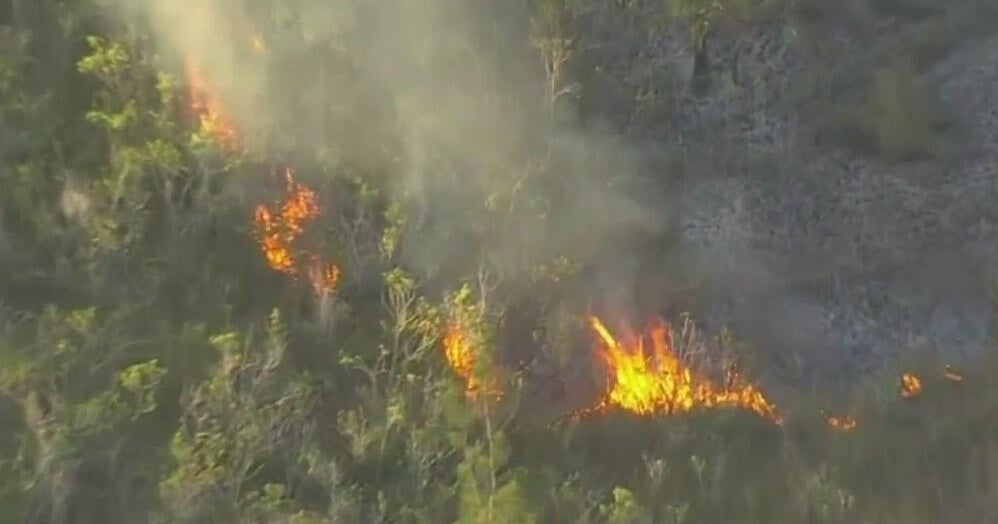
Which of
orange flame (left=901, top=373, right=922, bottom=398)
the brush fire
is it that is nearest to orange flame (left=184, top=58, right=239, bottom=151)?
the brush fire

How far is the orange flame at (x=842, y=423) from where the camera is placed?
5.08 m

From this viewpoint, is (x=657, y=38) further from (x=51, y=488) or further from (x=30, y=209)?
(x=51, y=488)

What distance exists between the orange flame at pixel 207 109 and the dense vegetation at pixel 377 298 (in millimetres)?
29

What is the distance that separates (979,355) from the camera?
18.0 feet

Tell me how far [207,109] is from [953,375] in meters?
3.21

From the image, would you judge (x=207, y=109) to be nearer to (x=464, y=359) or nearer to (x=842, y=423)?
(x=464, y=359)

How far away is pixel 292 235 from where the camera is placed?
5582 mm

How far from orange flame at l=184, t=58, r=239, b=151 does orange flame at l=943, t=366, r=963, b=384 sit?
2996 millimetres

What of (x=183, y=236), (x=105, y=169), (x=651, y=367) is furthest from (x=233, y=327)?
(x=651, y=367)

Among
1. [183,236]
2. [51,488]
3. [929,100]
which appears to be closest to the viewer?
[51,488]

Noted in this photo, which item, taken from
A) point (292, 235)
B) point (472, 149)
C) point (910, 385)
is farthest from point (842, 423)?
point (292, 235)

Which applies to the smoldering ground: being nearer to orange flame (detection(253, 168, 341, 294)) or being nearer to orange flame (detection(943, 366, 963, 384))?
orange flame (detection(253, 168, 341, 294))

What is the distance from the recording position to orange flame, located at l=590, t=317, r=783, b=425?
5.20 meters

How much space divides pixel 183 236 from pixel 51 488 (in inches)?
53.6
